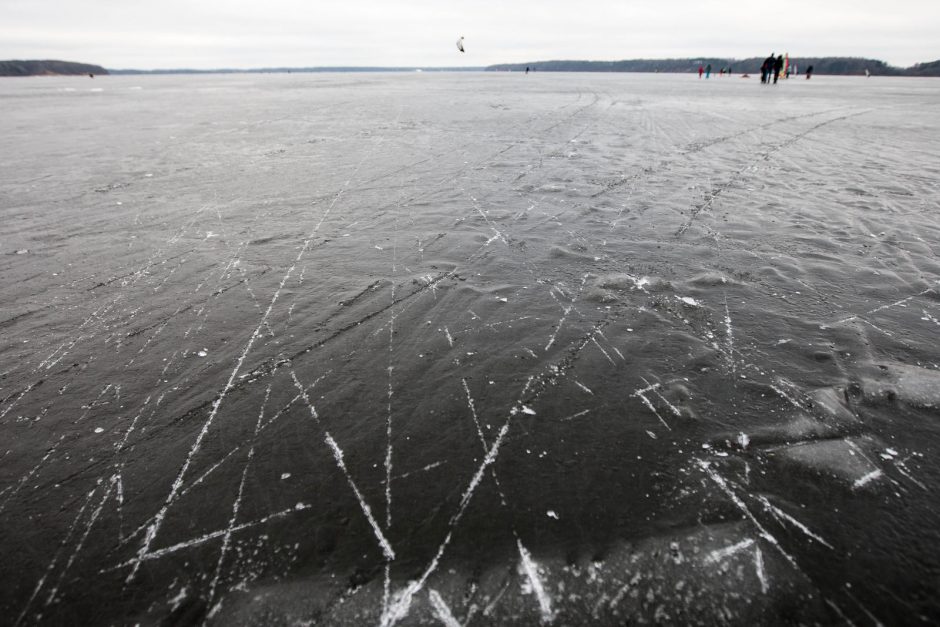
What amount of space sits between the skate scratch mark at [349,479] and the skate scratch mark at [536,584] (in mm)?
592

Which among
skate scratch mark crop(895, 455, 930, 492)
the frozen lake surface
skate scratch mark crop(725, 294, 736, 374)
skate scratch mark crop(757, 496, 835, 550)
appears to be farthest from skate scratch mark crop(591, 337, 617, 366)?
skate scratch mark crop(895, 455, 930, 492)

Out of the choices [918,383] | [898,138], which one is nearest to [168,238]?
[918,383]

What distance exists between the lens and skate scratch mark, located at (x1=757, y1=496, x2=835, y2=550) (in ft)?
6.81

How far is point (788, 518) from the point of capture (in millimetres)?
2178

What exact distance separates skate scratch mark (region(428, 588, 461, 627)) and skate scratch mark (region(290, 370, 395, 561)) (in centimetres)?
24

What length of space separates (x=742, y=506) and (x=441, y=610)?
1.53m

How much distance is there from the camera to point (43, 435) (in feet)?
9.00

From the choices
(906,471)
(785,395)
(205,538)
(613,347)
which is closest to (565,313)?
Result: (613,347)

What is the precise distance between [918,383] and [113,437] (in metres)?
5.12

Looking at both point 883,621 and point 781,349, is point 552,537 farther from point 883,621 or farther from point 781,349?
point 781,349

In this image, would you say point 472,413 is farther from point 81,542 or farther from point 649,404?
point 81,542

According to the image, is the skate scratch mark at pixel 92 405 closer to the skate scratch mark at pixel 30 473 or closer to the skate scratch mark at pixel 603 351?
the skate scratch mark at pixel 30 473

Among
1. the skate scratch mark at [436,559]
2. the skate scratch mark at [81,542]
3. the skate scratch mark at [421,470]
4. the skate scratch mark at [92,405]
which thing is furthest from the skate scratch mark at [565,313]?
the skate scratch mark at [92,405]

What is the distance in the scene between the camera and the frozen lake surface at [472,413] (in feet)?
6.44
